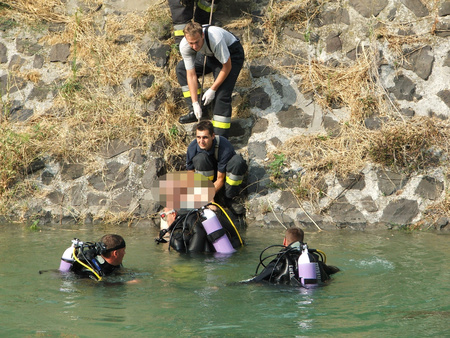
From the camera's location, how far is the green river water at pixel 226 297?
183 inches

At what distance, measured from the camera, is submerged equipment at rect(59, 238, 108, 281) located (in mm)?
5504

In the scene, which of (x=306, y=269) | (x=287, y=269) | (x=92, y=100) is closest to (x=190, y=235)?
(x=287, y=269)

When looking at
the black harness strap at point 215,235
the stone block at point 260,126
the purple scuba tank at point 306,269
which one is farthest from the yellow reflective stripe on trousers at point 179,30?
the purple scuba tank at point 306,269

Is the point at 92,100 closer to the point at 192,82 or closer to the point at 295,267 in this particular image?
the point at 192,82

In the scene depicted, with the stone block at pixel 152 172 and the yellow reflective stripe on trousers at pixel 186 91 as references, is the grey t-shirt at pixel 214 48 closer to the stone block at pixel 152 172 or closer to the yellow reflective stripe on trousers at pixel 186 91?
the yellow reflective stripe on trousers at pixel 186 91

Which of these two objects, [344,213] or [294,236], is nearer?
[294,236]

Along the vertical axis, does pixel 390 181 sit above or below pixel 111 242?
above

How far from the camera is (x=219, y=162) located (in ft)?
26.8

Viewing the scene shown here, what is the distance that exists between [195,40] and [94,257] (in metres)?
3.64

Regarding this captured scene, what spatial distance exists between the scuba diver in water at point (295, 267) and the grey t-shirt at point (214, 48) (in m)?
3.64

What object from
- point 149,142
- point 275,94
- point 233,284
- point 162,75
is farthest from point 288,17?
point 233,284

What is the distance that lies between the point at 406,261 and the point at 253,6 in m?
5.70

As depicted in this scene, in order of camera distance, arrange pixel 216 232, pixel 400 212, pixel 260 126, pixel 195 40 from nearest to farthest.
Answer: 1. pixel 216 232
2. pixel 400 212
3. pixel 195 40
4. pixel 260 126

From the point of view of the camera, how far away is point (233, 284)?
5.77 meters
